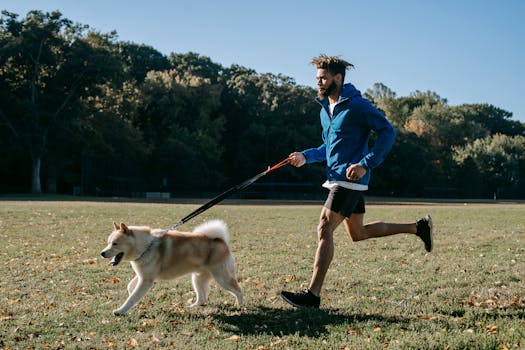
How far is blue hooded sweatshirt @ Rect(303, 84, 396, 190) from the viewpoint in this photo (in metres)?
5.49

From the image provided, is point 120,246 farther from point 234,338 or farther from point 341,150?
point 341,150

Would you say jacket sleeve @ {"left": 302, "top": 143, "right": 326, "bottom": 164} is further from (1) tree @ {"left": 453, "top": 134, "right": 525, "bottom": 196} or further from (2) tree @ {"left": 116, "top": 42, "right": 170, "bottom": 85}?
(1) tree @ {"left": 453, "top": 134, "right": 525, "bottom": 196}

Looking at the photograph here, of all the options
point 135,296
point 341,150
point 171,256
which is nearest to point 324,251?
point 341,150

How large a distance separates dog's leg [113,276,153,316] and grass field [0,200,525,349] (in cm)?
8

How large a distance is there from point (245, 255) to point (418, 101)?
275ft

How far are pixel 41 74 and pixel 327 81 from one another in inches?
1702

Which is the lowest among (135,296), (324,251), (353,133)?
(135,296)

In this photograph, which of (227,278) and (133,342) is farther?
(227,278)

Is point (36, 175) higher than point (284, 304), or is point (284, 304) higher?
point (36, 175)

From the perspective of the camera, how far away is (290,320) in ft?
16.9

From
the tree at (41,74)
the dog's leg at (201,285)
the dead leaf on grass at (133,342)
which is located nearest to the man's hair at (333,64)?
the dog's leg at (201,285)

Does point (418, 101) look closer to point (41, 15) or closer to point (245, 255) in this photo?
point (41, 15)

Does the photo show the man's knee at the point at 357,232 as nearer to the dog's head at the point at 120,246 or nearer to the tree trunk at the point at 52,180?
the dog's head at the point at 120,246

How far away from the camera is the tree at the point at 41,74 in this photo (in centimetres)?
4131
